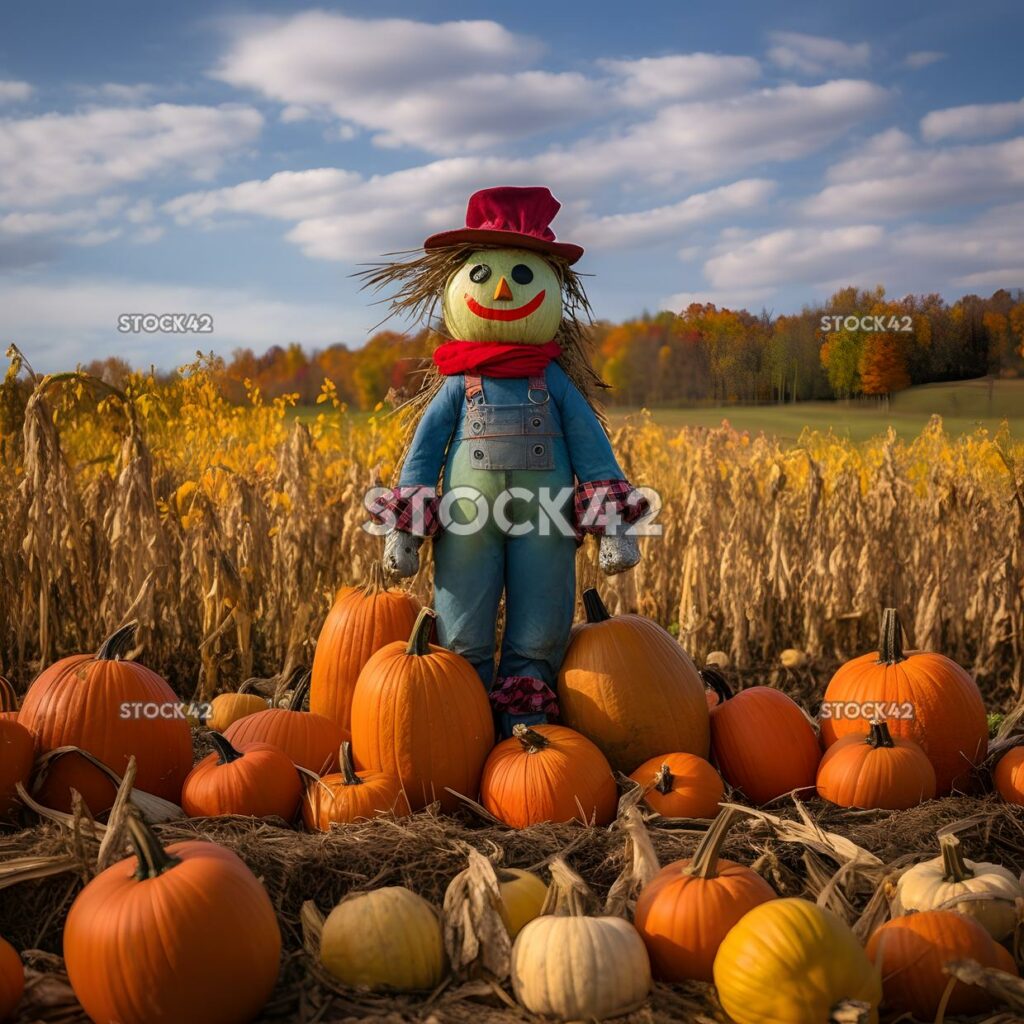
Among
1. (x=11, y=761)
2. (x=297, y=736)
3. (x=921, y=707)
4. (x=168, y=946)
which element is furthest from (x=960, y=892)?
(x=11, y=761)

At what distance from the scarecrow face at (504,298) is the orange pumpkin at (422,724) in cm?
115

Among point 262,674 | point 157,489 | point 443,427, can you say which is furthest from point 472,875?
point 157,489

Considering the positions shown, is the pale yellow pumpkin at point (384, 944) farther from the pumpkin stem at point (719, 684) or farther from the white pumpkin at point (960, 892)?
the pumpkin stem at point (719, 684)

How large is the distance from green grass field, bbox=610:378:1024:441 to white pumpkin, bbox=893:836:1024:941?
466 cm

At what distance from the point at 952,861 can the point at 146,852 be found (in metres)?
2.01

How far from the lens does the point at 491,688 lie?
409 centimetres

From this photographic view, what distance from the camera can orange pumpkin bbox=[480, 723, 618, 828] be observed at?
3.41 metres

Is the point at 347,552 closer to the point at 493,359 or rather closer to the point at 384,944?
the point at 493,359

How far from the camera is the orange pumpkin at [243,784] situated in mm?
3381

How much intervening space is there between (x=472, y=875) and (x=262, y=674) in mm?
3789

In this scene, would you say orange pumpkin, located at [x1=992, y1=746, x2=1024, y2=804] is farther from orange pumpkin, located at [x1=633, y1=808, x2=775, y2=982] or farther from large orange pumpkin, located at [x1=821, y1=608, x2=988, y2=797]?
orange pumpkin, located at [x1=633, y1=808, x2=775, y2=982]

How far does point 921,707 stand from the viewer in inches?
154

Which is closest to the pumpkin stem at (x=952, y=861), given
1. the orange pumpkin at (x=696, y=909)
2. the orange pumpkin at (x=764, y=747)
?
the orange pumpkin at (x=696, y=909)

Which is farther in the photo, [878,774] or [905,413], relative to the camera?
[905,413]
